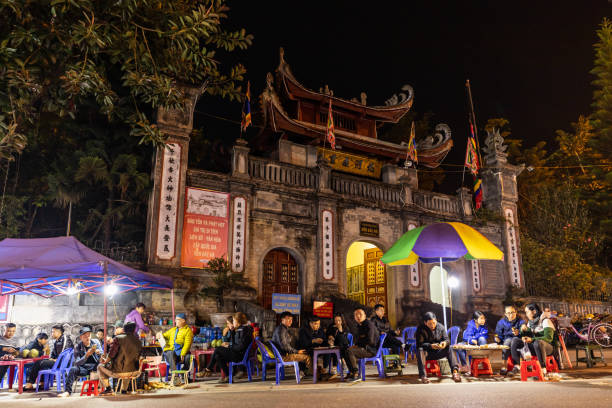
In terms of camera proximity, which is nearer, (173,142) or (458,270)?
(173,142)

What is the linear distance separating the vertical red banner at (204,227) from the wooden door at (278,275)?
1791 millimetres

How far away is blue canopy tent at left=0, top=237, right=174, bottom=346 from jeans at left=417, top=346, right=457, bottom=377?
5.08 meters

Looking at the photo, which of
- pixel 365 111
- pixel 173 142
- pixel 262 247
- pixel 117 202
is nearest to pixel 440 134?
pixel 365 111


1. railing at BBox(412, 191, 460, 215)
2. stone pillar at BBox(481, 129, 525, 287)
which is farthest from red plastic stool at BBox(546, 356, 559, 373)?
stone pillar at BBox(481, 129, 525, 287)

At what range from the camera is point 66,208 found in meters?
14.1

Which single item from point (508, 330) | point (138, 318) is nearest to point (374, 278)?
point (508, 330)

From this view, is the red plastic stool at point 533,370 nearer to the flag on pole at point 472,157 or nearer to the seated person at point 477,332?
the seated person at point 477,332

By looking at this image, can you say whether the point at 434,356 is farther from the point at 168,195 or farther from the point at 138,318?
the point at 168,195

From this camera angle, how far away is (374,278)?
17.5 meters

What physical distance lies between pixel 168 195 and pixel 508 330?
8.92 metres

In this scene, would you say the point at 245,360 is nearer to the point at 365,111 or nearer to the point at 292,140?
the point at 292,140

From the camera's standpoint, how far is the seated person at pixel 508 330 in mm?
7445

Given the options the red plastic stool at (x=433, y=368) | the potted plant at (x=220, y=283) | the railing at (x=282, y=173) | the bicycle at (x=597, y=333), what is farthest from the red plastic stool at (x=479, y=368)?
the railing at (x=282, y=173)

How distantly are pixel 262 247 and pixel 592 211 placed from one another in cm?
1977
